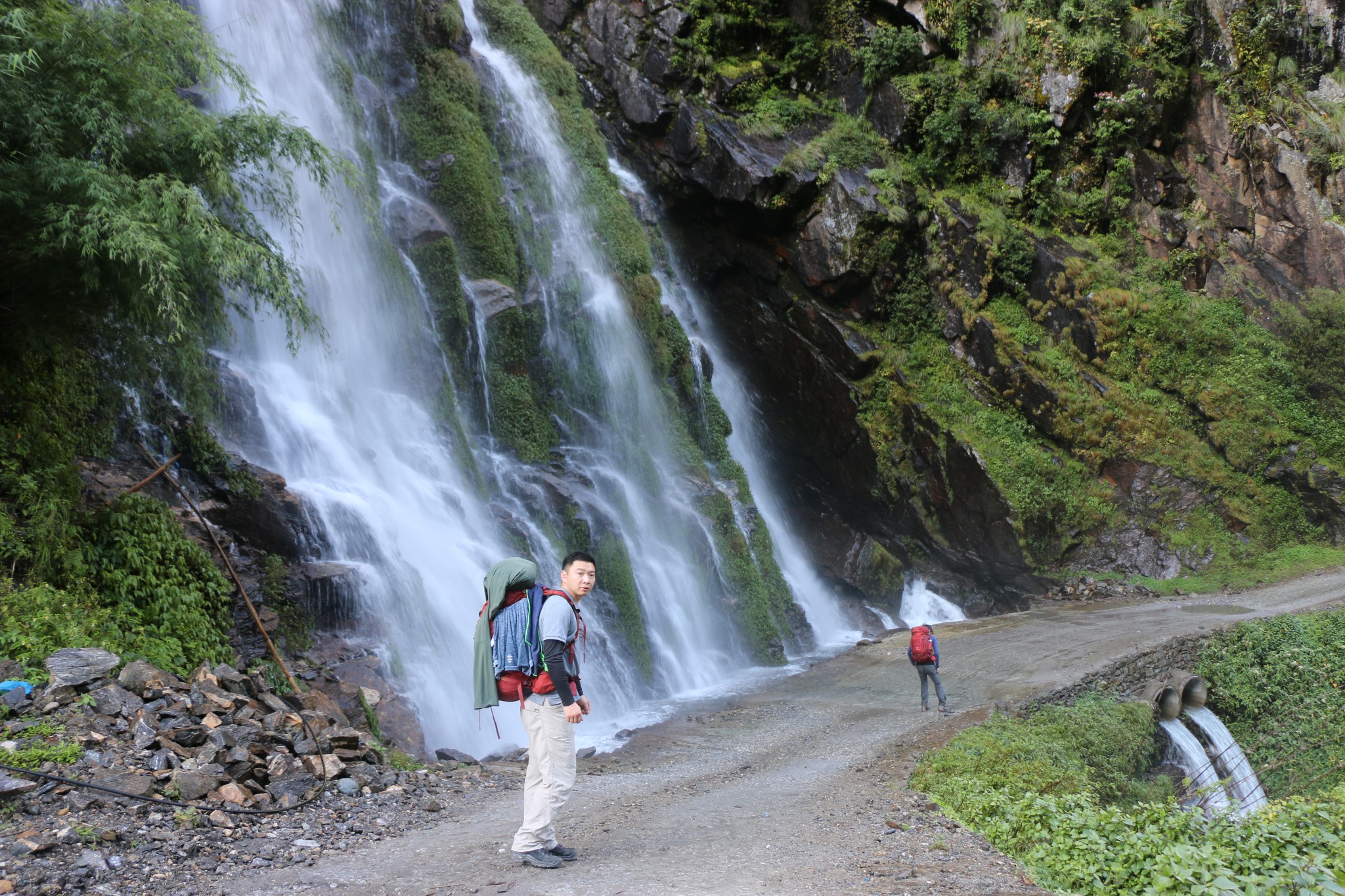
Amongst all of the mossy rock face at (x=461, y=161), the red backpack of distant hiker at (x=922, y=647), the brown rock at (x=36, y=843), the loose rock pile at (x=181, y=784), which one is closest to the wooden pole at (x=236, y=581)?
the loose rock pile at (x=181, y=784)

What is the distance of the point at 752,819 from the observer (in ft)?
19.8

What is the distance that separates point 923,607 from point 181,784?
766 inches

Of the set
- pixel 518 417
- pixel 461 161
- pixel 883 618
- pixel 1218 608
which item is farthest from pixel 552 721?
pixel 883 618

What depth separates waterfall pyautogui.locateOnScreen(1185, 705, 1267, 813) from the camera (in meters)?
12.6

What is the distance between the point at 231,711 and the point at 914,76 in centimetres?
2382

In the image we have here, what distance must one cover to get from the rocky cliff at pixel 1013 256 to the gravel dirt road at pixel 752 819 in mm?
8264

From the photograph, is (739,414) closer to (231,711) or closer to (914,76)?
(914,76)

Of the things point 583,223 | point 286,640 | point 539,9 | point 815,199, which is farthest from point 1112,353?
point 286,640

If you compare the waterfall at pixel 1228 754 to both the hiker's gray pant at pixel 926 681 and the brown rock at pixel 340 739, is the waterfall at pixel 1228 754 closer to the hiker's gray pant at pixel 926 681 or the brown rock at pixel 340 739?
the hiker's gray pant at pixel 926 681

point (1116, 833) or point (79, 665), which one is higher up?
point (79, 665)

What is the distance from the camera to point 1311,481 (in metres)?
19.7

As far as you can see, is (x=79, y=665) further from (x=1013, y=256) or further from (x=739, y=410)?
(x=1013, y=256)

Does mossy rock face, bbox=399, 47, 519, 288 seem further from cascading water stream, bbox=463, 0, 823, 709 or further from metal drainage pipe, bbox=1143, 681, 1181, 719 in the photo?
metal drainage pipe, bbox=1143, 681, 1181, 719

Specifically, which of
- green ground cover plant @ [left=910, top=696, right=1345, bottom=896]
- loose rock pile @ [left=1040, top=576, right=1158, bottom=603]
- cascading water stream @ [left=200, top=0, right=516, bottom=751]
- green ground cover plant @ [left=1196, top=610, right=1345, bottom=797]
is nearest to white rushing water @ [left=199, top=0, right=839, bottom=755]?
cascading water stream @ [left=200, top=0, right=516, bottom=751]
